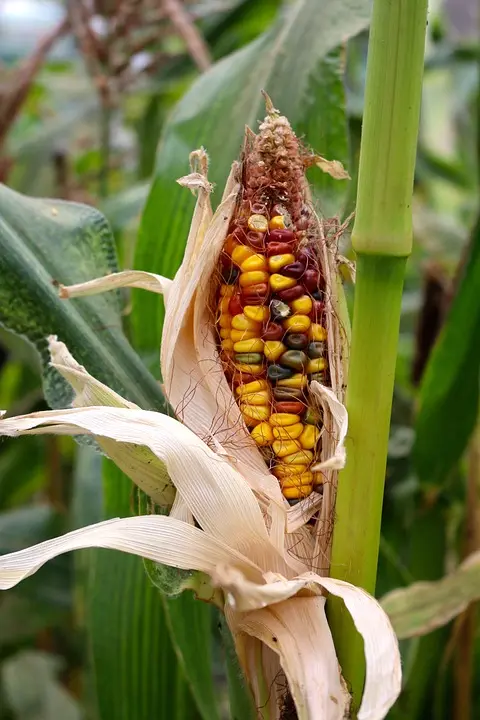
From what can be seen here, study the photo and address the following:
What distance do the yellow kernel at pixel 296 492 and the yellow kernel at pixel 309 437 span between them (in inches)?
0.7

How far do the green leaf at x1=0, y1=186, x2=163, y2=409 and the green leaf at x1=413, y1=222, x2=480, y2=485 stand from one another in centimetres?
31

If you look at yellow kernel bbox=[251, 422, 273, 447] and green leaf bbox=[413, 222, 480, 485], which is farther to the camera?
green leaf bbox=[413, 222, 480, 485]

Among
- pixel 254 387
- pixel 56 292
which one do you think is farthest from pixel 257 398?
pixel 56 292

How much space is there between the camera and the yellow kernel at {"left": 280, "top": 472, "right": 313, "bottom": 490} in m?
0.33

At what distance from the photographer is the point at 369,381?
0.29 meters

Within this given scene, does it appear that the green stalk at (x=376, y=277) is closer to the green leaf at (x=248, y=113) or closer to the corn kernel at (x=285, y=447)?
the corn kernel at (x=285, y=447)

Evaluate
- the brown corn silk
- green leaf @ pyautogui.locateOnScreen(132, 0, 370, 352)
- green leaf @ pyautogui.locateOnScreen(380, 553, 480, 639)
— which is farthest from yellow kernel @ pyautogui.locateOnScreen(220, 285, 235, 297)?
green leaf @ pyautogui.locateOnScreen(380, 553, 480, 639)

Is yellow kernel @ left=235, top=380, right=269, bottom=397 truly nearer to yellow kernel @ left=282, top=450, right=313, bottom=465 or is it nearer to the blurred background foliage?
yellow kernel @ left=282, top=450, right=313, bottom=465

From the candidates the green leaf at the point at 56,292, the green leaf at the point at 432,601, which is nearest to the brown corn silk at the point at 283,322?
the green leaf at the point at 56,292

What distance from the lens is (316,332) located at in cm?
33

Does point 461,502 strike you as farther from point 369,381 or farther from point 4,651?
point 4,651

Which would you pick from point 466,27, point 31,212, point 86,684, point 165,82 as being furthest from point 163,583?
point 466,27

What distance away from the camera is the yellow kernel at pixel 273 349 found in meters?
0.33

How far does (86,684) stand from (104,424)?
0.75 metres
